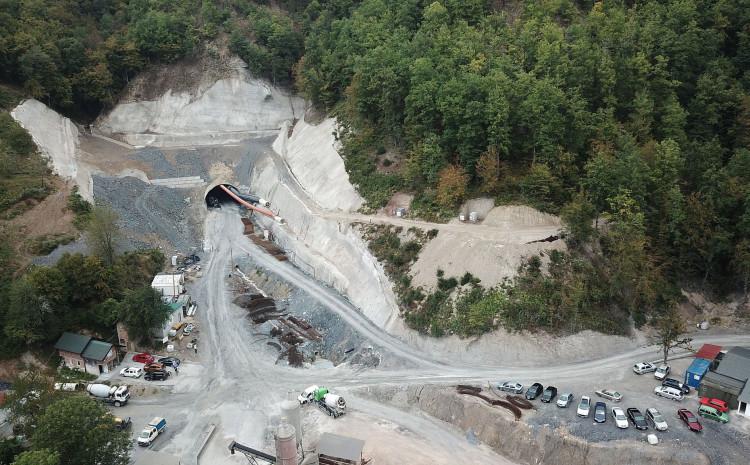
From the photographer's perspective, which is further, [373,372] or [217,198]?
[217,198]

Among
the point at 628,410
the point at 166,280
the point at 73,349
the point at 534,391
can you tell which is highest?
the point at 73,349

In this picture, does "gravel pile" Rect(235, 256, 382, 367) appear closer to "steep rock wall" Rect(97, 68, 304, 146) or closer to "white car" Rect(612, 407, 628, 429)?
"white car" Rect(612, 407, 628, 429)

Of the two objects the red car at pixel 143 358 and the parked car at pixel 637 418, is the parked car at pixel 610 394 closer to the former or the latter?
the parked car at pixel 637 418

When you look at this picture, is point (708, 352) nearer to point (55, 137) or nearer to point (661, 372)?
point (661, 372)

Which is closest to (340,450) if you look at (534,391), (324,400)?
(324,400)

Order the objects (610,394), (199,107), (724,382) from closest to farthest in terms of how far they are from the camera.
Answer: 1. (724,382)
2. (610,394)
3. (199,107)

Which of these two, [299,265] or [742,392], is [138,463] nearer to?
[299,265]

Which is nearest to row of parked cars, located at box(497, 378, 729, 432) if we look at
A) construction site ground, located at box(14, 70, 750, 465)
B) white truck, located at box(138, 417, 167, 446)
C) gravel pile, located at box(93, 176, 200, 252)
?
construction site ground, located at box(14, 70, 750, 465)
